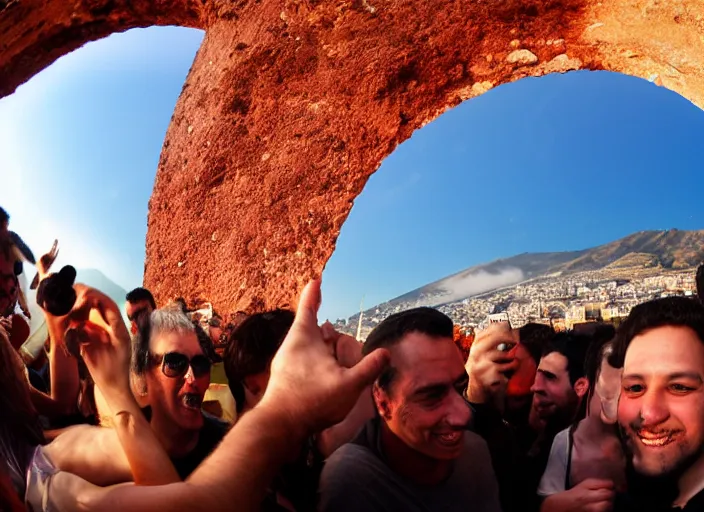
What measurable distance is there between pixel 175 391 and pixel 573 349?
1160 millimetres

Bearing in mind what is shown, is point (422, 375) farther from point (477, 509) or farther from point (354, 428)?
point (477, 509)

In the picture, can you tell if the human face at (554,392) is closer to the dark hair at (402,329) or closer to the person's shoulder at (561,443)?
the person's shoulder at (561,443)

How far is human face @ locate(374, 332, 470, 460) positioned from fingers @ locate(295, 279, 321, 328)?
0.96ft

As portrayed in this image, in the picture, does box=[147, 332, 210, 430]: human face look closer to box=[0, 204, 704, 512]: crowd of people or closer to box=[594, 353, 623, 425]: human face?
box=[0, 204, 704, 512]: crowd of people

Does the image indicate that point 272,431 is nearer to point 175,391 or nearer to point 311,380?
point 311,380

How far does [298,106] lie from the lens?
A: 5.05m

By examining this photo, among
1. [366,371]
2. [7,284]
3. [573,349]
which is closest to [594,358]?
[573,349]

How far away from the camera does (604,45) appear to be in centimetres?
461

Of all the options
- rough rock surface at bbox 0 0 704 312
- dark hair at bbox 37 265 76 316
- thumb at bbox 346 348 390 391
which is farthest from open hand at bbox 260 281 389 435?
rough rock surface at bbox 0 0 704 312

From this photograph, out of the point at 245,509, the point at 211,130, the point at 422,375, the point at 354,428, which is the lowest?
the point at 245,509

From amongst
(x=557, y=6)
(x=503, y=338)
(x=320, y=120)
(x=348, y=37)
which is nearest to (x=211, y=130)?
(x=320, y=120)

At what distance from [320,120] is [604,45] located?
224 centimetres

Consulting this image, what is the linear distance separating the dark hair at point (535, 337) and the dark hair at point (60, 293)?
1.37m

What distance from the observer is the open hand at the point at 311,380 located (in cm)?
108
